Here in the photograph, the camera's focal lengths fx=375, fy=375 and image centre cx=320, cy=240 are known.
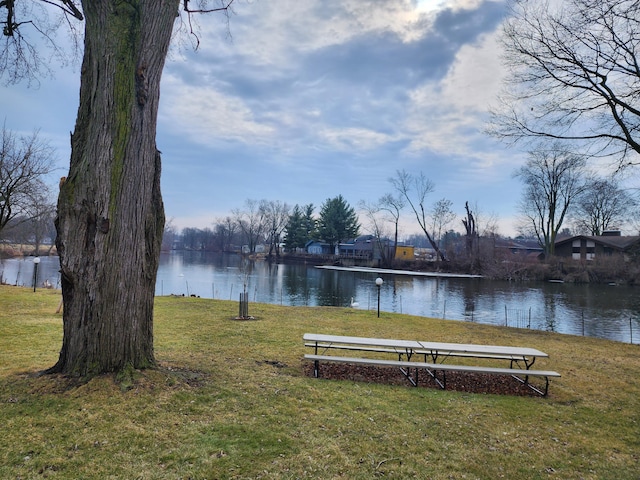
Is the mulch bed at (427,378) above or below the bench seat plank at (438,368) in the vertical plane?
below

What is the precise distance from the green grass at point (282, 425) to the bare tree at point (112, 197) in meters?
0.44

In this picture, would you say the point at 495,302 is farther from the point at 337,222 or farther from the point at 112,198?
the point at 337,222

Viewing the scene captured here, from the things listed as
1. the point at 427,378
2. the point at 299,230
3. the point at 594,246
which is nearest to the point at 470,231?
the point at 594,246

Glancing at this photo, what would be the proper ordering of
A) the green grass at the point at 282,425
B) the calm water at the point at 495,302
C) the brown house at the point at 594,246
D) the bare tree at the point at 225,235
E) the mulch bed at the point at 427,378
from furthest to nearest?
the bare tree at the point at 225,235 → the brown house at the point at 594,246 → the calm water at the point at 495,302 → the mulch bed at the point at 427,378 → the green grass at the point at 282,425

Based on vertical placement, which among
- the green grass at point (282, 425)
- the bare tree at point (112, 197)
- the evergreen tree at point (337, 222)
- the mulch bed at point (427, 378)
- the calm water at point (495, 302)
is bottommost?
the calm water at point (495, 302)

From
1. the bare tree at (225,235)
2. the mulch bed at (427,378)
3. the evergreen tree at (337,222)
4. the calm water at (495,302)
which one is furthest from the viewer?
the bare tree at (225,235)

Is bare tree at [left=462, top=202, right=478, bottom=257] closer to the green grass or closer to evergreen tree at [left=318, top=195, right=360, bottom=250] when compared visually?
evergreen tree at [left=318, top=195, right=360, bottom=250]

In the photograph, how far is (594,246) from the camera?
41781 mm

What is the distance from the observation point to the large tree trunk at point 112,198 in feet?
12.8

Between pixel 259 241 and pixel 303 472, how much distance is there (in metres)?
82.7

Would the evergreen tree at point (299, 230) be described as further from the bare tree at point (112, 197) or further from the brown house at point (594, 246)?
the bare tree at point (112, 197)

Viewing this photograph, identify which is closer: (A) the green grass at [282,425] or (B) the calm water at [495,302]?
(A) the green grass at [282,425]

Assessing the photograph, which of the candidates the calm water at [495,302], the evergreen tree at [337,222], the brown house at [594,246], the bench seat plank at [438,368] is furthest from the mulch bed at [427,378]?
the evergreen tree at [337,222]

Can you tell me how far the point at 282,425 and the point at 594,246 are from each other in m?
49.2
